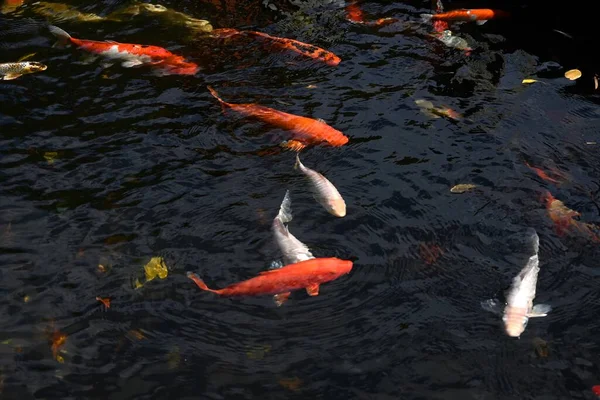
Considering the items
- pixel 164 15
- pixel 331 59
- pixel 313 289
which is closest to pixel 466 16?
pixel 331 59

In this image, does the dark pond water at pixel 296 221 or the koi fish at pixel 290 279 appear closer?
the dark pond water at pixel 296 221

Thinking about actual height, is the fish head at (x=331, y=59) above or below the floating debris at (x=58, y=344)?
above

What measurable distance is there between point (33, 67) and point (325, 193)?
14.2ft

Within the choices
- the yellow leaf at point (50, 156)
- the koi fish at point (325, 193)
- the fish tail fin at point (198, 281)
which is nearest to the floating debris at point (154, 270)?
the fish tail fin at point (198, 281)

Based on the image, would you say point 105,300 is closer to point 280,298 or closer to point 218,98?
point 280,298

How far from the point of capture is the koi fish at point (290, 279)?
5.22 meters

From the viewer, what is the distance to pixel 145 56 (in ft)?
27.3

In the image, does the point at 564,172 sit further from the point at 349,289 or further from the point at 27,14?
the point at 27,14

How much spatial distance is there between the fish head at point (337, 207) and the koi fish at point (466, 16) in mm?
4247

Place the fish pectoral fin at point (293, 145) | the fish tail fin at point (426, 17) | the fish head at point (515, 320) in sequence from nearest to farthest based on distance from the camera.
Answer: the fish head at point (515, 320), the fish pectoral fin at point (293, 145), the fish tail fin at point (426, 17)

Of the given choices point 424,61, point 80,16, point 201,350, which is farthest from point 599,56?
point 80,16

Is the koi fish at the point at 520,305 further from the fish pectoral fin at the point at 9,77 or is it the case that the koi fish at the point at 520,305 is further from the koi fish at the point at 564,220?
the fish pectoral fin at the point at 9,77

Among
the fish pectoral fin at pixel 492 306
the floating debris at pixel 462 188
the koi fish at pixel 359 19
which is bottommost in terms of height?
the fish pectoral fin at pixel 492 306

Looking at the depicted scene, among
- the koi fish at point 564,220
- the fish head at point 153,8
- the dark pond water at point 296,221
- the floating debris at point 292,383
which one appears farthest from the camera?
the fish head at point 153,8
